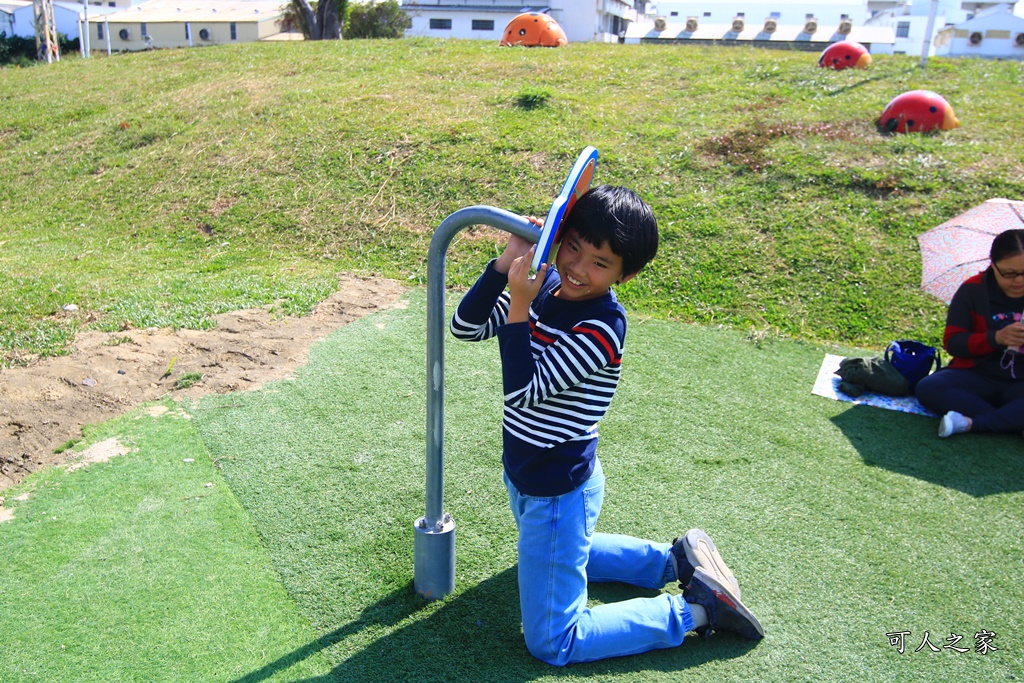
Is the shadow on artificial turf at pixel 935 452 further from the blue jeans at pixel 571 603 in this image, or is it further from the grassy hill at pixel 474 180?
the blue jeans at pixel 571 603

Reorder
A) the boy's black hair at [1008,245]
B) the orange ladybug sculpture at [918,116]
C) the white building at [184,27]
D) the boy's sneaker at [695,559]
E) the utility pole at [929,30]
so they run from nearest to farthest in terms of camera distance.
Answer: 1. the boy's sneaker at [695,559]
2. the boy's black hair at [1008,245]
3. the orange ladybug sculpture at [918,116]
4. the utility pole at [929,30]
5. the white building at [184,27]

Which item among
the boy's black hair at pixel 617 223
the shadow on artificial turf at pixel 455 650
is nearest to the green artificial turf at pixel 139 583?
the shadow on artificial turf at pixel 455 650

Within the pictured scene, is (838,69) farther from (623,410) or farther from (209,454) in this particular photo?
(209,454)

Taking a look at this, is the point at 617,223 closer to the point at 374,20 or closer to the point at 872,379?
the point at 872,379

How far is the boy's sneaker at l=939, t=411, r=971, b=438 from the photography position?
425cm

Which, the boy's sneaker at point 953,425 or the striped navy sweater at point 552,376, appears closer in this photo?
the striped navy sweater at point 552,376

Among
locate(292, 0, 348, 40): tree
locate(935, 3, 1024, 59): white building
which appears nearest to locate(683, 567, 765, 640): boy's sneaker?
locate(292, 0, 348, 40): tree

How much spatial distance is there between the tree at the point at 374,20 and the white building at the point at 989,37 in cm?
3486

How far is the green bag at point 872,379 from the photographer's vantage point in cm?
480

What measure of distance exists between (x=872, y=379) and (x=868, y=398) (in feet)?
0.40

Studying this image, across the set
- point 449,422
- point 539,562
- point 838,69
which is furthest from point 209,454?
point 838,69

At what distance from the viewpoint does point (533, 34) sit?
16297 mm

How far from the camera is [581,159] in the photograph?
207 cm

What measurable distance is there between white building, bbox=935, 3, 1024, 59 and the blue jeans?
55.7m
